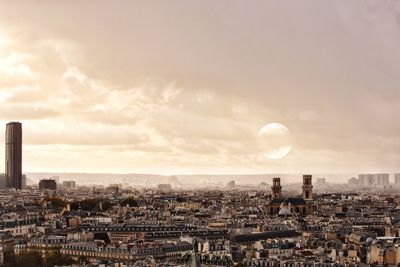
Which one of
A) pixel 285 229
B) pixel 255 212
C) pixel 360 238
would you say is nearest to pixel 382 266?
pixel 360 238

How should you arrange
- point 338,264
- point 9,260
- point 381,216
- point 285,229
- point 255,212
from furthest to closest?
point 255,212, point 381,216, point 285,229, point 9,260, point 338,264

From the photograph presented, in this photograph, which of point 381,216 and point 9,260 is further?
point 381,216

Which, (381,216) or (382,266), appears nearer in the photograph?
(382,266)

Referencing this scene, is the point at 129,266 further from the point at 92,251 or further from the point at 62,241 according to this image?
the point at 62,241

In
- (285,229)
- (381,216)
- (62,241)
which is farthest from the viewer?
(381,216)

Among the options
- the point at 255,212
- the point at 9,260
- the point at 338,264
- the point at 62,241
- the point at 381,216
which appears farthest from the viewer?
the point at 255,212

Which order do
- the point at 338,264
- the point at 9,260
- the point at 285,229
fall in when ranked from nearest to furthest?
the point at 338,264
the point at 9,260
the point at 285,229

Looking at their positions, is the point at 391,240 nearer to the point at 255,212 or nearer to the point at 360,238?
the point at 360,238

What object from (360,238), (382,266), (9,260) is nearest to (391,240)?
(360,238)

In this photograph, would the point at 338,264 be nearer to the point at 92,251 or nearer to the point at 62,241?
the point at 92,251
